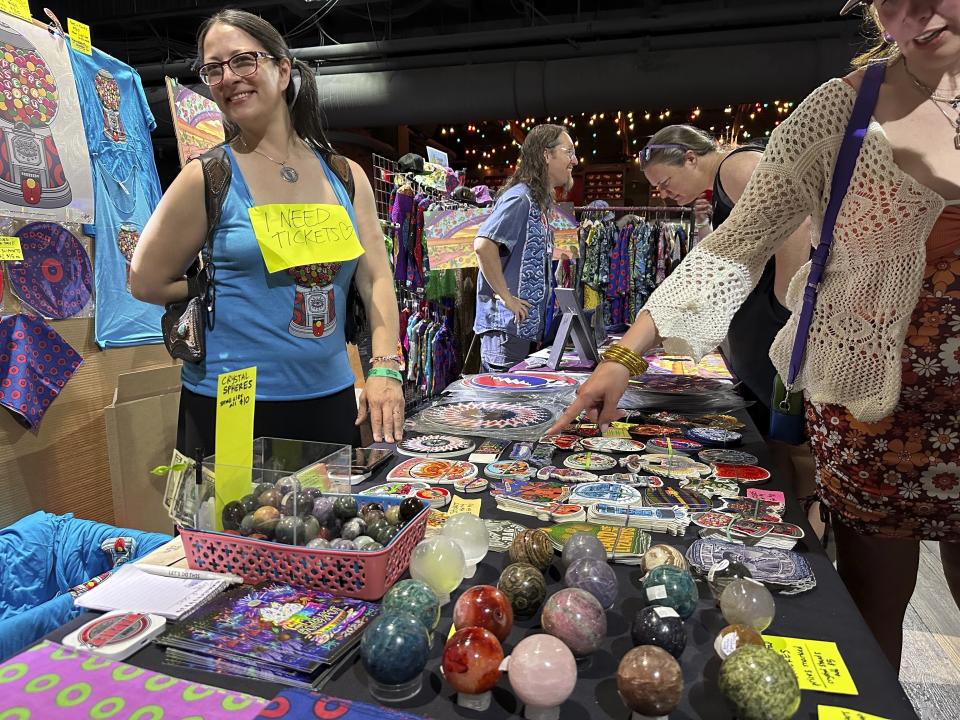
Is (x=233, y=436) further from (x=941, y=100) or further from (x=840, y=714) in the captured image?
(x=941, y=100)

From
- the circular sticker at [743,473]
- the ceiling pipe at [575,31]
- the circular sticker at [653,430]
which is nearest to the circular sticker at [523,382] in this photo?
the circular sticker at [653,430]

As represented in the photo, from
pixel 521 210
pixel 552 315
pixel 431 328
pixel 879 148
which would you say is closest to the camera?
pixel 879 148

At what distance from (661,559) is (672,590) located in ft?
0.37

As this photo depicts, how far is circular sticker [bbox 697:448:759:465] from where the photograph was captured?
4.71 feet

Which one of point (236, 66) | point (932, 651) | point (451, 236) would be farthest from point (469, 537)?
point (451, 236)

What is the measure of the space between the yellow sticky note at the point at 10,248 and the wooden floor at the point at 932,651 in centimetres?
349

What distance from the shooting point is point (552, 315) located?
366 cm

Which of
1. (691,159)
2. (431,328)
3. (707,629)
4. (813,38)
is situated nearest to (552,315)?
(431,328)

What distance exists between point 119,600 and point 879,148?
4.34 ft

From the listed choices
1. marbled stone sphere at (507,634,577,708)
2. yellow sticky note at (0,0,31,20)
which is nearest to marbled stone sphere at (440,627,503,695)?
marbled stone sphere at (507,634,577,708)

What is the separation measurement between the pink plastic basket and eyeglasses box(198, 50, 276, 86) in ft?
3.31

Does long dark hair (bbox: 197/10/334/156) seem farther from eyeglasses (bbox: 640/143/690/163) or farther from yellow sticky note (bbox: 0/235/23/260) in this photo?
eyeglasses (bbox: 640/143/690/163)

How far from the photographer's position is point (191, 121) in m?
2.83

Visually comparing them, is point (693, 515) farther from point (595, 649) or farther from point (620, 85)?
point (620, 85)
